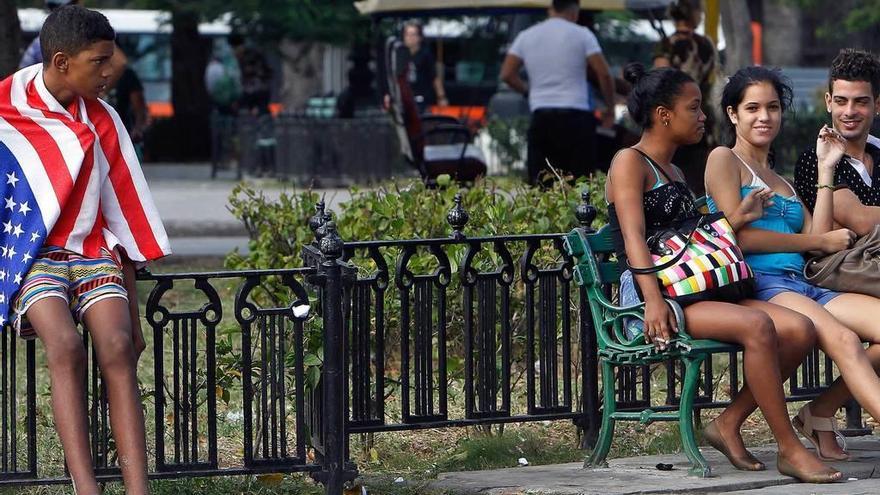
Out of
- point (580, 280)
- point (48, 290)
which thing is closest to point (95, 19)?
point (48, 290)

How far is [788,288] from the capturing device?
571 centimetres

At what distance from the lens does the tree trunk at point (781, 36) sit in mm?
41750

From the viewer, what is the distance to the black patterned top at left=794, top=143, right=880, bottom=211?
5930mm

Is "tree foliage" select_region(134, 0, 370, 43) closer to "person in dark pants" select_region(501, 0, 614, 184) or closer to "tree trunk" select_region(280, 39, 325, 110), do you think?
"tree trunk" select_region(280, 39, 325, 110)

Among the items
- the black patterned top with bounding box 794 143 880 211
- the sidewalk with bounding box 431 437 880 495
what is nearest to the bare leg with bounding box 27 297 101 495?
the sidewalk with bounding box 431 437 880 495

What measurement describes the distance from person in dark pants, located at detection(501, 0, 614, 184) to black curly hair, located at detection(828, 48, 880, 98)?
4510mm

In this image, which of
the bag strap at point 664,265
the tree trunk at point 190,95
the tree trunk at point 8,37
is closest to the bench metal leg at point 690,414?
the bag strap at point 664,265

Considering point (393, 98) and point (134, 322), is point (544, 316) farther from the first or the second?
point (393, 98)

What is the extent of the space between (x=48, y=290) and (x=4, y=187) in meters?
0.36

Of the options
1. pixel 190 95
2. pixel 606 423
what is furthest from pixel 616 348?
pixel 190 95

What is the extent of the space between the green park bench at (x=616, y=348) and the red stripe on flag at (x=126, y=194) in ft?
5.09

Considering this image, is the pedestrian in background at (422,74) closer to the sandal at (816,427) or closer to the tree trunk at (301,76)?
the tree trunk at (301,76)

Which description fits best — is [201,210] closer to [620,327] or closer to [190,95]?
[620,327]

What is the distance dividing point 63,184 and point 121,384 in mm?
633
